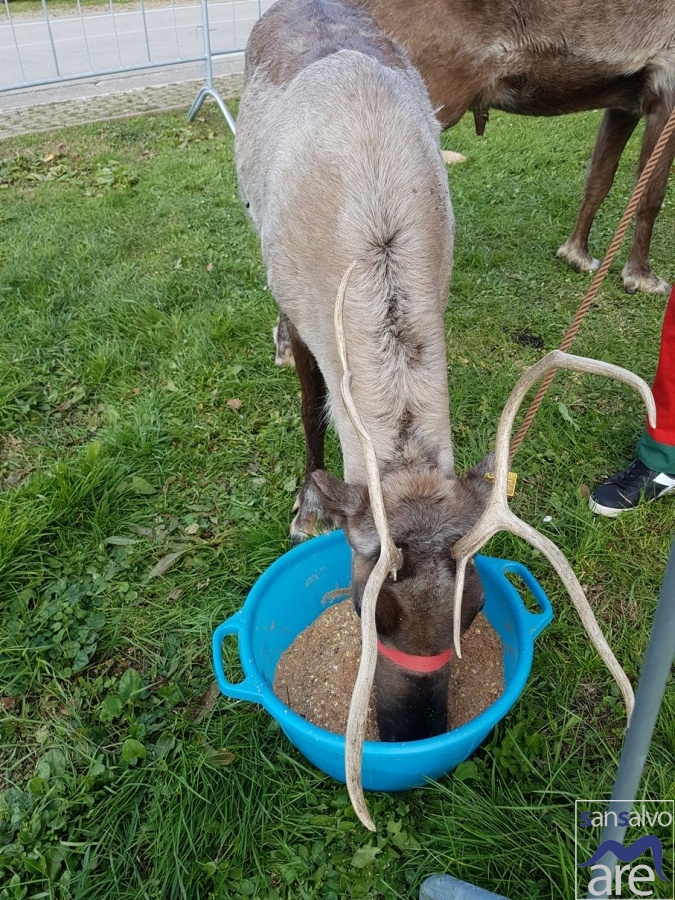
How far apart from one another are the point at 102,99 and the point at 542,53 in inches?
288

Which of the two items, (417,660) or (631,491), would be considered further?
(631,491)

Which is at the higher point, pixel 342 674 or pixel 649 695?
pixel 649 695

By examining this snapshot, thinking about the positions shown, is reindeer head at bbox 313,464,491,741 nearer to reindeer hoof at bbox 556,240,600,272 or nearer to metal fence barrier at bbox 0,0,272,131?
reindeer hoof at bbox 556,240,600,272

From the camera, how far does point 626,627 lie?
8.47 ft

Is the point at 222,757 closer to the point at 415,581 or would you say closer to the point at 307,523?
the point at 415,581

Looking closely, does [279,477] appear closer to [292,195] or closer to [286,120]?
[292,195]

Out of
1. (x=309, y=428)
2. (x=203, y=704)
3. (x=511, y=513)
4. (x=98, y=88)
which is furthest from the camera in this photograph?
(x=98, y=88)

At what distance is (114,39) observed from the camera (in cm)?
1266

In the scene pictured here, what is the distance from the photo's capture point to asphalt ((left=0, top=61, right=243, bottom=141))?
8.37 m

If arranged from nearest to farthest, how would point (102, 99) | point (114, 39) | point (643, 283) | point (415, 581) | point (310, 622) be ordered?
point (415, 581), point (310, 622), point (643, 283), point (102, 99), point (114, 39)

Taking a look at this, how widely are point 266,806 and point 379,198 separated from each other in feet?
6.69

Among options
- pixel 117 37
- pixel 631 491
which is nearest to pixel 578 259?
pixel 631 491

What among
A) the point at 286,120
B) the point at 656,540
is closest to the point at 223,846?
the point at 656,540

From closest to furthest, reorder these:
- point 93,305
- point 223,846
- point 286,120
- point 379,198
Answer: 1. point 223,846
2. point 379,198
3. point 286,120
4. point 93,305
